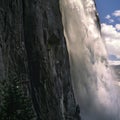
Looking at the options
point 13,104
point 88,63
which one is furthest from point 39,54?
point 88,63

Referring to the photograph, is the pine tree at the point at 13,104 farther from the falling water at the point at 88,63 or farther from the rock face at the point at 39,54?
the falling water at the point at 88,63

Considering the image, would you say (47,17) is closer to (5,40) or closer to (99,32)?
(5,40)

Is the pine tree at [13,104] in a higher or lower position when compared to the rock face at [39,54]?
lower

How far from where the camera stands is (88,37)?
6366 centimetres

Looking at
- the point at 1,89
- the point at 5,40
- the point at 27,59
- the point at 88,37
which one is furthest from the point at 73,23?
the point at 1,89

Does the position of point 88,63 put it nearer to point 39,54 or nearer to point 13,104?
point 39,54

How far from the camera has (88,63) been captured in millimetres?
62312

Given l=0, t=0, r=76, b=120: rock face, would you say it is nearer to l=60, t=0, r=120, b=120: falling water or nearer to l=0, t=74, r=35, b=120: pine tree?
l=0, t=74, r=35, b=120: pine tree

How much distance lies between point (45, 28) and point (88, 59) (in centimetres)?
1633

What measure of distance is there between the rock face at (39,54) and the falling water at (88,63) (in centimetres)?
916

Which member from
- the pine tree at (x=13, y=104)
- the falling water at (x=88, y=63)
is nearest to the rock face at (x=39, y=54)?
the pine tree at (x=13, y=104)

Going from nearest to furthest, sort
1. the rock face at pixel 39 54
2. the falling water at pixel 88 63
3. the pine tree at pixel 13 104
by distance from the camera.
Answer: the pine tree at pixel 13 104 < the rock face at pixel 39 54 < the falling water at pixel 88 63

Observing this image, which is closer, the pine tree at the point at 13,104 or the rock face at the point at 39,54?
the pine tree at the point at 13,104

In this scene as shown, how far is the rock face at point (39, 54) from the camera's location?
39156 mm
